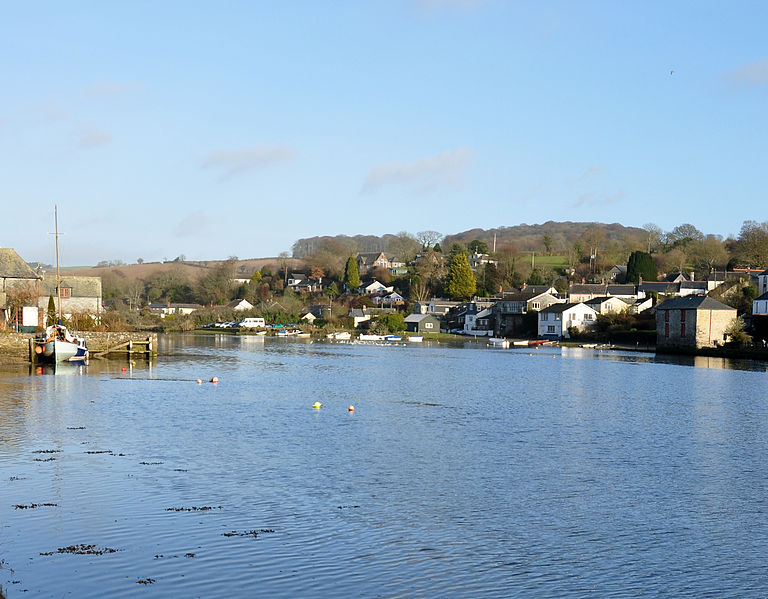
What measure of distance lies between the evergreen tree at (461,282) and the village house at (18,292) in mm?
70439

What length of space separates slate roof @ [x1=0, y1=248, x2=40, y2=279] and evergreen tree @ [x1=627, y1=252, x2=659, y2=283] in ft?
268

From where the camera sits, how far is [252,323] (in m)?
117

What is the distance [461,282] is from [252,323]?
102ft

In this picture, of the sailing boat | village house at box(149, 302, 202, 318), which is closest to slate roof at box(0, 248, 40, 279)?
the sailing boat

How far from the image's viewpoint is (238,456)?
62.3 ft

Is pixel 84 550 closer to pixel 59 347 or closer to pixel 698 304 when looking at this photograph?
pixel 59 347

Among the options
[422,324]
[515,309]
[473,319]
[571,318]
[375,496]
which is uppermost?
[515,309]

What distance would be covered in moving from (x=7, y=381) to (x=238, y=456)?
1973cm

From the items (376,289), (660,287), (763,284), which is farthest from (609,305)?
(376,289)

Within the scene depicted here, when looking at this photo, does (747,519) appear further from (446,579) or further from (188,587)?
(188,587)

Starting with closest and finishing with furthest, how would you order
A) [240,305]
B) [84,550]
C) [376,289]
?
[84,550] < [240,305] < [376,289]

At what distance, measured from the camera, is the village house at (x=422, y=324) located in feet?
356

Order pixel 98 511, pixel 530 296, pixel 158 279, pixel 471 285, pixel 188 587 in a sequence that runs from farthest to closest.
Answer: pixel 158 279, pixel 471 285, pixel 530 296, pixel 98 511, pixel 188 587

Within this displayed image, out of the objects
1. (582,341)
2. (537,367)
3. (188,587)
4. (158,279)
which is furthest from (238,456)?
(158,279)
